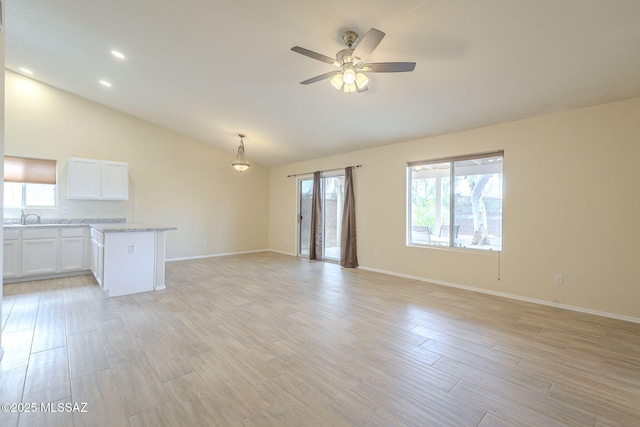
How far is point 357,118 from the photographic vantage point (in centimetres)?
450

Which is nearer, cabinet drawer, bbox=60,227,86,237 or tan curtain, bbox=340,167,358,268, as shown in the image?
cabinet drawer, bbox=60,227,86,237

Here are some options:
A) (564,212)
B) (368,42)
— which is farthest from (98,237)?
(564,212)

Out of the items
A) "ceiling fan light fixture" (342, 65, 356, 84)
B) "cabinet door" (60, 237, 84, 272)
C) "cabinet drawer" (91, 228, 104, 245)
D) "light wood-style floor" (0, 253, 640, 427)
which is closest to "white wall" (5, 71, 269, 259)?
"cabinet door" (60, 237, 84, 272)

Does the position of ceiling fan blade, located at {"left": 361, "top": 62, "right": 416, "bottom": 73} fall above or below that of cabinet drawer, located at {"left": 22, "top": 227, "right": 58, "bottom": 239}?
above

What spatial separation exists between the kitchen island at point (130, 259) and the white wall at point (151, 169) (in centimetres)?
209

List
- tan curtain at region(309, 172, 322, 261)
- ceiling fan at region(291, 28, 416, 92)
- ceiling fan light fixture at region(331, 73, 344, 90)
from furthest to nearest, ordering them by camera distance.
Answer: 1. tan curtain at region(309, 172, 322, 261)
2. ceiling fan light fixture at region(331, 73, 344, 90)
3. ceiling fan at region(291, 28, 416, 92)

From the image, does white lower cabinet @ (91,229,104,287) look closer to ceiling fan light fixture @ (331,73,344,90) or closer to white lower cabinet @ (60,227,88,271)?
white lower cabinet @ (60,227,88,271)

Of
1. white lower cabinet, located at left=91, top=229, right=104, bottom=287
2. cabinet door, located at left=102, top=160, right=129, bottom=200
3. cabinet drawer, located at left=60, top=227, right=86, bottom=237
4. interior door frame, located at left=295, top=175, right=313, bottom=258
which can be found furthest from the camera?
interior door frame, located at left=295, top=175, right=313, bottom=258

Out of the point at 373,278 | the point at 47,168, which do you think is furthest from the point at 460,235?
the point at 47,168

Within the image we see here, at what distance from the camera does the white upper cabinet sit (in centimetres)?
515

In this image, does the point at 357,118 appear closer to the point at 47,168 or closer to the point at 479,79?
the point at 479,79

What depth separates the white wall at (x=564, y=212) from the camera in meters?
3.22

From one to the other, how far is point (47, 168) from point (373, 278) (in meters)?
6.66

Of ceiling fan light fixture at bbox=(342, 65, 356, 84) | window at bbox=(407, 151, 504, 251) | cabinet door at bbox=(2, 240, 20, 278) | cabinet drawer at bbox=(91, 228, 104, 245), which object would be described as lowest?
cabinet door at bbox=(2, 240, 20, 278)
